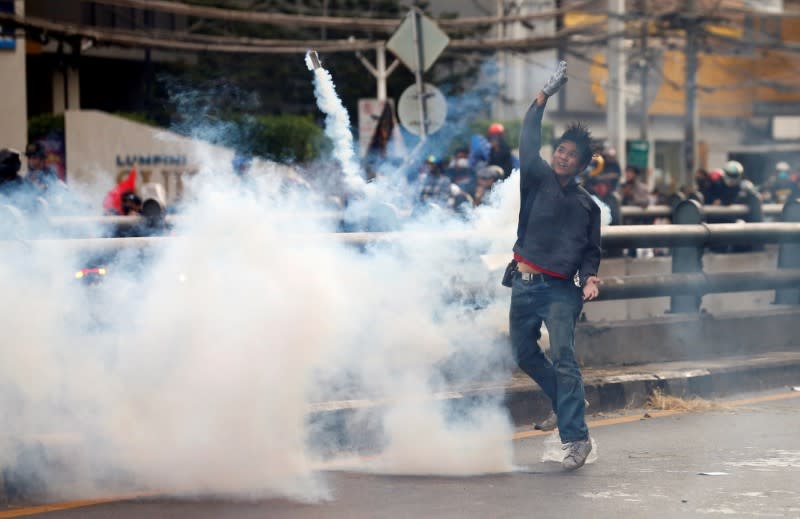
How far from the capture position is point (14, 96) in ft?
81.2

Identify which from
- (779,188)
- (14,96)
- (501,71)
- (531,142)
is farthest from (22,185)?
(501,71)

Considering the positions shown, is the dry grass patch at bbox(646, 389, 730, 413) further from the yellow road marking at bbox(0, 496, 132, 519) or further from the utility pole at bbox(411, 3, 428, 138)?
the utility pole at bbox(411, 3, 428, 138)

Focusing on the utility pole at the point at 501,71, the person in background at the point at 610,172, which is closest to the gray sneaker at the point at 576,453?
the person in background at the point at 610,172

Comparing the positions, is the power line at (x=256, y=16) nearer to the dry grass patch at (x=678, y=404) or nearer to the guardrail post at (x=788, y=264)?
the guardrail post at (x=788, y=264)

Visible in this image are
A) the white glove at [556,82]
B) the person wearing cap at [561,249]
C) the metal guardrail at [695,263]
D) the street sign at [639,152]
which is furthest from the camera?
the street sign at [639,152]

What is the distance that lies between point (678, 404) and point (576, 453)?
7.62 feet

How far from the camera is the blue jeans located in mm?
6898

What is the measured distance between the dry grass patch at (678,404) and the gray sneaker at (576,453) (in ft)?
7.08

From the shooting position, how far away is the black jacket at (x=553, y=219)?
6898 mm

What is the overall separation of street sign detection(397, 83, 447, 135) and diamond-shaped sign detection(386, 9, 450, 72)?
225 mm

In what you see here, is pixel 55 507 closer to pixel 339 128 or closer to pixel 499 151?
pixel 339 128

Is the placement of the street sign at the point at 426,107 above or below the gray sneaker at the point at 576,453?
above

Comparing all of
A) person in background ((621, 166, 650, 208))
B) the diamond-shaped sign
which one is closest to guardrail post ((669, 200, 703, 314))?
the diamond-shaped sign

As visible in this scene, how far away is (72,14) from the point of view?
28.6 m
